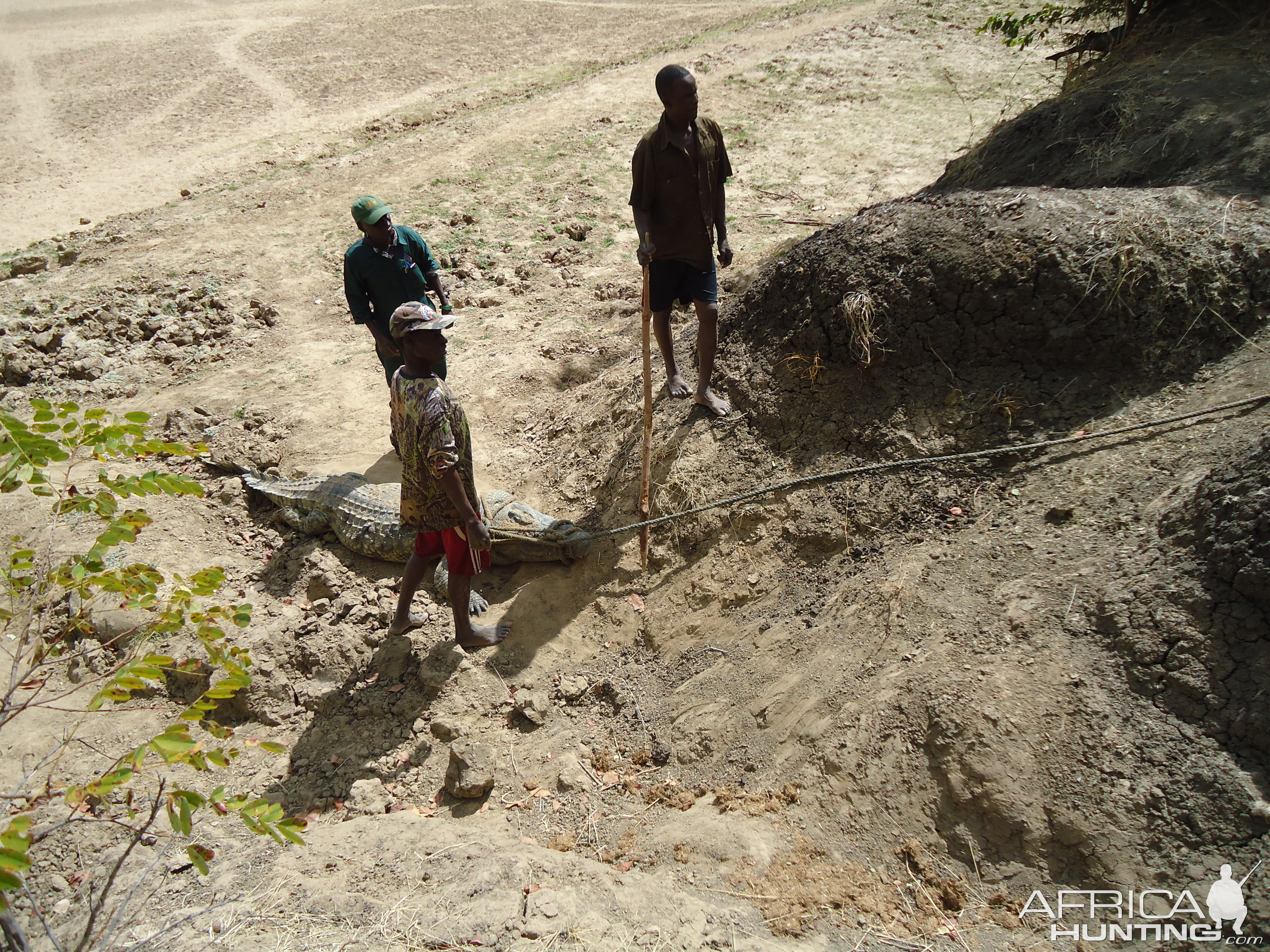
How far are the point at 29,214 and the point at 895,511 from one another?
1381 centimetres

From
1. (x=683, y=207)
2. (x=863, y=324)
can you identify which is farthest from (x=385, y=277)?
(x=863, y=324)

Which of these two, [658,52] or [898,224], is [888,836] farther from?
[658,52]

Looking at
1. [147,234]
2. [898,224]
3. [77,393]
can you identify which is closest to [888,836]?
[898,224]

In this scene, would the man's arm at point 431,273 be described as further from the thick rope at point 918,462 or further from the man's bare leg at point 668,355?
the thick rope at point 918,462

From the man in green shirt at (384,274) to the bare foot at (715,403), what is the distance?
66.9 inches

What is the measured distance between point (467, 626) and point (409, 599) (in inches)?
14.4

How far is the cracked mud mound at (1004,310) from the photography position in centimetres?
339

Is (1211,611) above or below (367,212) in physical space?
below

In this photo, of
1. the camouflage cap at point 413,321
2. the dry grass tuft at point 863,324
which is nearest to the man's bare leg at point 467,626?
the camouflage cap at point 413,321

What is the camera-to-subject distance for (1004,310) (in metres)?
3.64

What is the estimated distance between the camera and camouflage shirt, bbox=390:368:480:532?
3338mm

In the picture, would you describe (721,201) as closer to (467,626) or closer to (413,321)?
(413,321)

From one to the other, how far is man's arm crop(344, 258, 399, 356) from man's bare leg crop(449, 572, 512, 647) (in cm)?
190

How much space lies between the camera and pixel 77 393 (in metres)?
6.82
